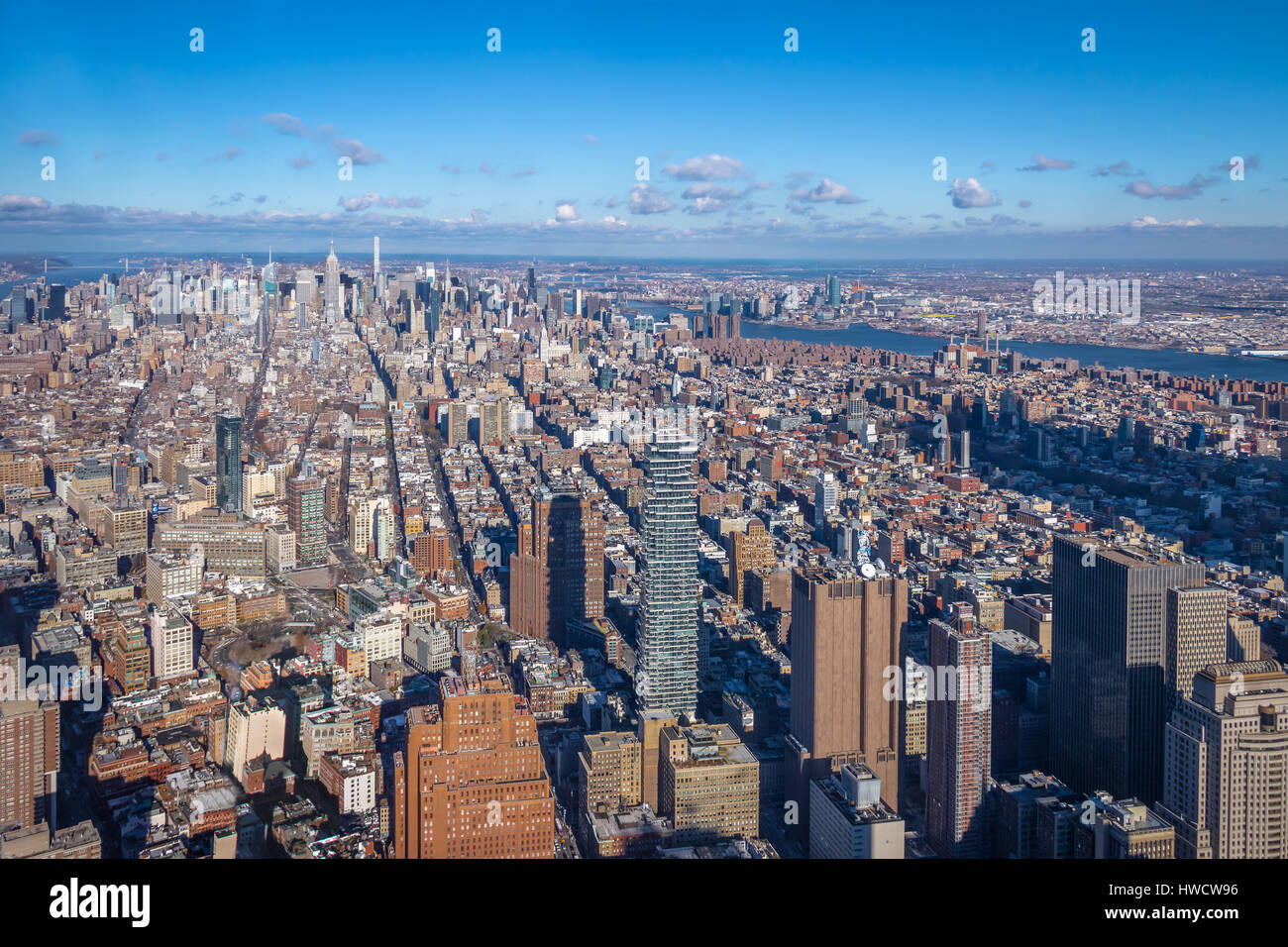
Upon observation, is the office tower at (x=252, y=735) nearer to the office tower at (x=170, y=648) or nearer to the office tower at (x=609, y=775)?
the office tower at (x=170, y=648)

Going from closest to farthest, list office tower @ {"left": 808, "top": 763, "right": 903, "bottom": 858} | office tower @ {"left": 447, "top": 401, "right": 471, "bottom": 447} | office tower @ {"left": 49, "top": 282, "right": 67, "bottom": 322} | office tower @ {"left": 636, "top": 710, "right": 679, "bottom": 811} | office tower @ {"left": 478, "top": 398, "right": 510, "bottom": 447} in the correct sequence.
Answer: office tower @ {"left": 808, "top": 763, "right": 903, "bottom": 858}, office tower @ {"left": 636, "top": 710, "right": 679, "bottom": 811}, office tower @ {"left": 49, "top": 282, "right": 67, "bottom": 322}, office tower @ {"left": 447, "top": 401, "right": 471, "bottom": 447}, office tower @ {"left": 478, "top": 398, "right": 510, "bottom": 447}

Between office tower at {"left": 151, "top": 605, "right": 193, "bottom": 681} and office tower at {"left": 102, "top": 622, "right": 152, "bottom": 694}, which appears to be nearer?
office tower at {"left": 102, "top": 622, "right": 152, "bottom": 694}

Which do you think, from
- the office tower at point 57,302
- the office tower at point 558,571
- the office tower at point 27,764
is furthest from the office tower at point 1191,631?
the office tower at point 57,302

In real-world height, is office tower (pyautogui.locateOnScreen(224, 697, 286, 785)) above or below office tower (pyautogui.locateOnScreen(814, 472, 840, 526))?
below

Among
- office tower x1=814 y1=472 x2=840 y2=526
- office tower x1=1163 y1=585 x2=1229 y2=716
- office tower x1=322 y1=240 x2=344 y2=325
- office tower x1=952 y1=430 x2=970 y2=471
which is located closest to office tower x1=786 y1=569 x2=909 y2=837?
office tower x1=1163 y1=585 x2=1229 y2=716

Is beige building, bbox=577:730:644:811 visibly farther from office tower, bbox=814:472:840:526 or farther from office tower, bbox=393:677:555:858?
office tower, bbox=814:472:840:526

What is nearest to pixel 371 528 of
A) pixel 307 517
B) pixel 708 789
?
pixel 307 517
